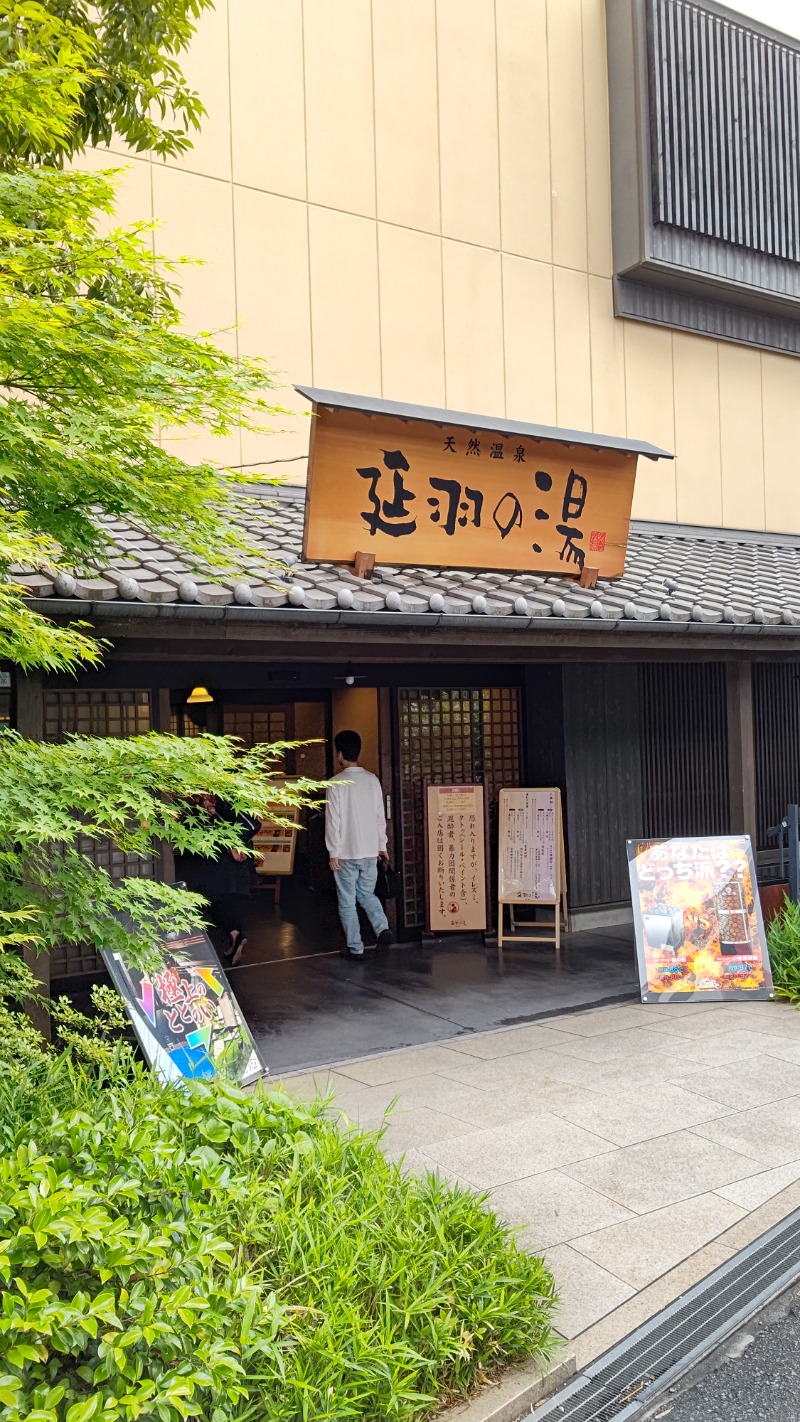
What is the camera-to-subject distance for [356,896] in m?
9.48

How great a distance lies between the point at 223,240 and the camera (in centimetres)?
865

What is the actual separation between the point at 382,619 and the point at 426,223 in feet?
18.0

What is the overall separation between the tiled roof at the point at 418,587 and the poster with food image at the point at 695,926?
1973mm

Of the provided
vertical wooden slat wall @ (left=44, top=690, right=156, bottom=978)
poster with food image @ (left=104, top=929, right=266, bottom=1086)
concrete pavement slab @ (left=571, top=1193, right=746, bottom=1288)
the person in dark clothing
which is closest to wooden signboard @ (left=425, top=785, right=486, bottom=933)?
the person in dark clothing

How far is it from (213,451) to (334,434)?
6.44 feet

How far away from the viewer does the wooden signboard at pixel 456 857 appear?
10062 millimetres

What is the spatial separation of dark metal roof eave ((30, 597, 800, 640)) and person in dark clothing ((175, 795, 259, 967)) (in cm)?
288

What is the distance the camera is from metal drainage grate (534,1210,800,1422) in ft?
10.8

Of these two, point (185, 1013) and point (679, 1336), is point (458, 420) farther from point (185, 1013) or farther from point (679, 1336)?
point (679, 1336)

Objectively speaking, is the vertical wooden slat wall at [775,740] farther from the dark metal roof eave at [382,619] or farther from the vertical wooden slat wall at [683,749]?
the dark metal roof eave at [382,619]

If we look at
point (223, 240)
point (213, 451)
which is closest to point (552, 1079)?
point (213, 451)

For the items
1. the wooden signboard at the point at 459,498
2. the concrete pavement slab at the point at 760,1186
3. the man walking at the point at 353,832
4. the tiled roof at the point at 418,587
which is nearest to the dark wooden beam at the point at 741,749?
the tiled roof at the point at 418,587

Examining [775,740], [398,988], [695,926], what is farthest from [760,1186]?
[775,740]

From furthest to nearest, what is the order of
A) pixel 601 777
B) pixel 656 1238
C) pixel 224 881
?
pixel 601 777, pixel 224 881, pixel 656 1238
